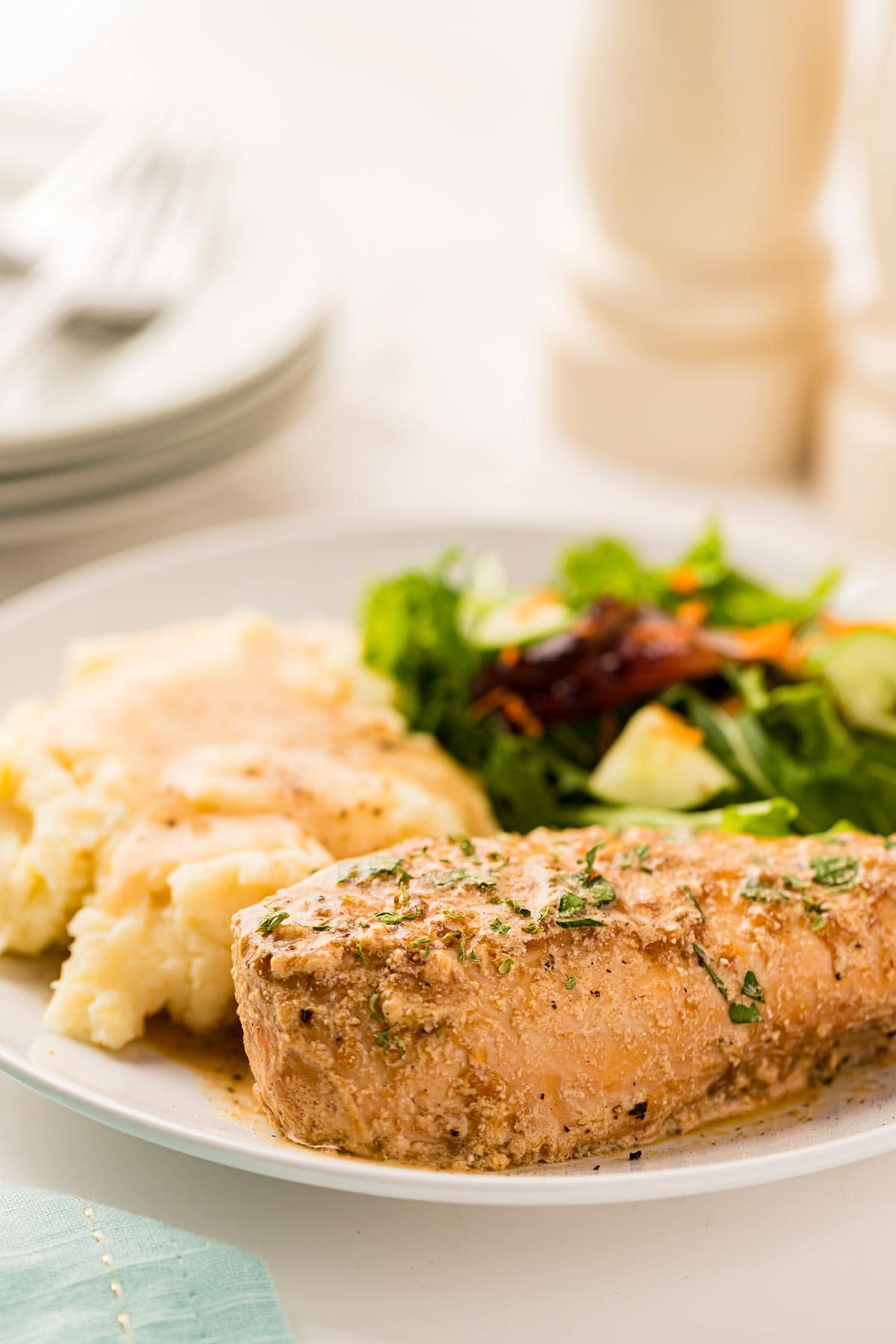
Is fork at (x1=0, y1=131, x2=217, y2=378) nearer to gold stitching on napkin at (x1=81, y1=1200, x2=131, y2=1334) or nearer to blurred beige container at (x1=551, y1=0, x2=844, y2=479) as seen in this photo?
blurred beige container at (x1=551, y1=0, x2=844, y2=479)

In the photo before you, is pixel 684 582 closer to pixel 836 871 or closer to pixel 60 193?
pixel 836 871

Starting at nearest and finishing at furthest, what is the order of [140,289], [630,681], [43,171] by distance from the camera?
[630,681] < [140,289] < [43,171]

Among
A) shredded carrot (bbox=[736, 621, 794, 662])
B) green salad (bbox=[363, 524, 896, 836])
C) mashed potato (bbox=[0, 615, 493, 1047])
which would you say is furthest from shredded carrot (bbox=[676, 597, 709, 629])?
mashed potato (bbox=[0, 615, 493, 1047])

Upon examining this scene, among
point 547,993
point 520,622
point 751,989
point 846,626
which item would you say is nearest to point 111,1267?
point 547,993

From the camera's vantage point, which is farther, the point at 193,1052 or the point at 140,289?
the point at 140,289

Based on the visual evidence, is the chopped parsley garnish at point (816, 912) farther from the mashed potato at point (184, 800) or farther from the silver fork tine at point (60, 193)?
the silver fork tine at point (60, 193)

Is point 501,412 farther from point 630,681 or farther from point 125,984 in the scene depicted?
point 125,984

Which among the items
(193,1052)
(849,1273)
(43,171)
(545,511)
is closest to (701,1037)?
(849,1273)

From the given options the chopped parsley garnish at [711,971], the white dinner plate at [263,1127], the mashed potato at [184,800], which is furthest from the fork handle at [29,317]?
the chopped parsley garnish at [711,971]
